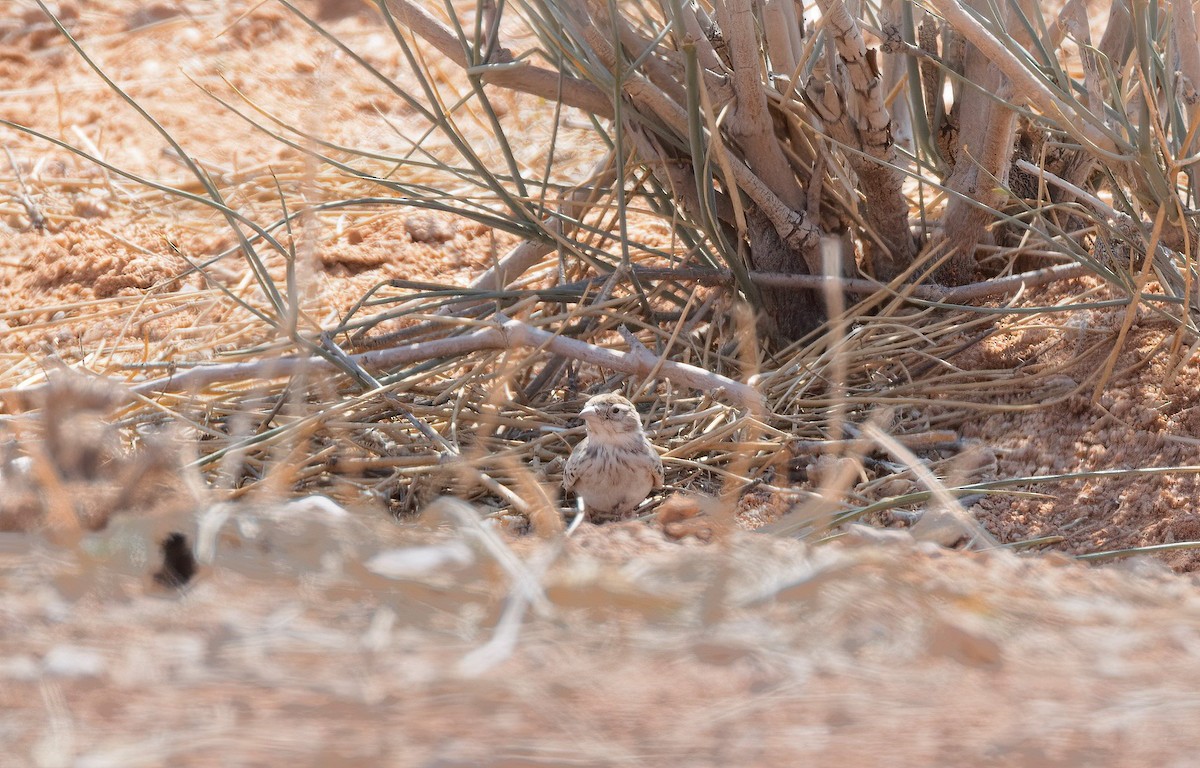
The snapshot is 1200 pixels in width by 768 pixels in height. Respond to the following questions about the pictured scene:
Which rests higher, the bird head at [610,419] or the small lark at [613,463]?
the bird head at [610,419]

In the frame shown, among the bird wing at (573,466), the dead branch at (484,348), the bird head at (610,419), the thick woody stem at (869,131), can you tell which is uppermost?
the thick woody stem at (869,131)

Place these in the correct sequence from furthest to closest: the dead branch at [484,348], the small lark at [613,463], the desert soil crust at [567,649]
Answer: the small lark at [613,463] < the dead branch at [484,348] < the desert soil crust at [567,649]

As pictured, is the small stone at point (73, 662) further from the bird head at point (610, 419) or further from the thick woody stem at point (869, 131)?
the thick woody stem at point (869, 131)

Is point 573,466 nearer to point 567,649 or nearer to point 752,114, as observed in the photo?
point 752,114

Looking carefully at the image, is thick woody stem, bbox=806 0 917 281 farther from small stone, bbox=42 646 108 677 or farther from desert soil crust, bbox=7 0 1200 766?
Answer: small stone, bbox=42 646 108 677

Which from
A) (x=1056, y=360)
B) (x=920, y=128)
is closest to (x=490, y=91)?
(x=920, y=128)

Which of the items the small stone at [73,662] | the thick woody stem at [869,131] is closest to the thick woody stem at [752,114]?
the thick woody stem at [869,131]

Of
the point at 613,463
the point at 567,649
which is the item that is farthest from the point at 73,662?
the point at 613,463

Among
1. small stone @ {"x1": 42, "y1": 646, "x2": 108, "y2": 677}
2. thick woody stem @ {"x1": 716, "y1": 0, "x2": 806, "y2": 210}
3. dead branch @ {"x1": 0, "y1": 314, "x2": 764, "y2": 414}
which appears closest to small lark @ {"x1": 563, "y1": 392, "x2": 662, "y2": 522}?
dead branch @ {"x1": 0, "y1": 314, "x2": 764, "y2": 414}

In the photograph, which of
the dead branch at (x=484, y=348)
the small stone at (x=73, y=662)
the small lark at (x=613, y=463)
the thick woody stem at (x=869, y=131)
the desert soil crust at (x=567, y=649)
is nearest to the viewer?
the desert soil crust at (x=567, y=649)
